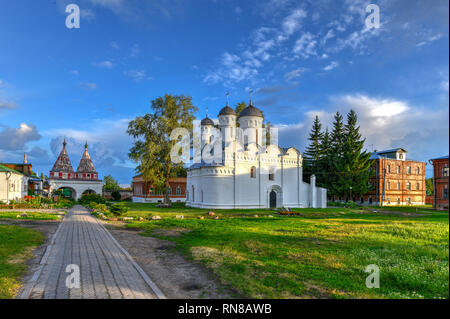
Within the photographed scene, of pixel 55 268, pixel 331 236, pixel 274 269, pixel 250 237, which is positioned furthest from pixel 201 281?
pixel 331 236

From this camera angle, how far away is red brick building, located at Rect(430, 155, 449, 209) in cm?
3422

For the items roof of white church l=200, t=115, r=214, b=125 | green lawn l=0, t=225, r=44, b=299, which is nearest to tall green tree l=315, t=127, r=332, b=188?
roof of white church l=200, t=115, r=214, b=125

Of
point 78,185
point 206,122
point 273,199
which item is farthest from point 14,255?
point 78,185

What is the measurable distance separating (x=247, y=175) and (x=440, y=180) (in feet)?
81.6

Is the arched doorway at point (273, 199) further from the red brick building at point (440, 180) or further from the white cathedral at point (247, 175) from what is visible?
the red brick building at point (440, 180)

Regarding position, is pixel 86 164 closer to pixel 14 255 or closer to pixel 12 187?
pixel 12 187

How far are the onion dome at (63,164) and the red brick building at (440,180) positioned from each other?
5369 cm

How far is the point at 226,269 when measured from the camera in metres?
7.26

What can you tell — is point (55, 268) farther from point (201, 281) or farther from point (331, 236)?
point (331, 236)

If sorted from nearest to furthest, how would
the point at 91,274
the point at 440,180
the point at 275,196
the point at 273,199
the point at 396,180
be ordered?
the point at 91,274, the point at 273,199, the point at 275,196, the point at 440,180, the point at 396,180

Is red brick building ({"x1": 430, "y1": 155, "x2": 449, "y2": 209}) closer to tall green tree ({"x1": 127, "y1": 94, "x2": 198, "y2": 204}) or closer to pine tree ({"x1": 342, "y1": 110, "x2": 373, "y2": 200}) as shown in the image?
pine tree ({"x1": 342, "y1": 110, "x2": 373, "y2": 200})

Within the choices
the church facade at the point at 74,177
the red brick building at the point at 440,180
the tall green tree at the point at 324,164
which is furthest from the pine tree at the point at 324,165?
the church facade at the point at 74,177

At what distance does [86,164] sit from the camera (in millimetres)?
47219
